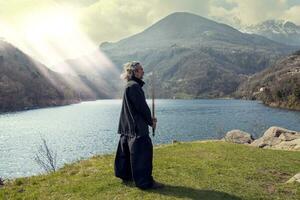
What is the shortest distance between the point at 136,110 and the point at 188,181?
3762mm

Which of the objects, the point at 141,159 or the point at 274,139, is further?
the point at 274,139

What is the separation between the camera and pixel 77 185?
15734 mm

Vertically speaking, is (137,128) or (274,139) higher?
(137,128)

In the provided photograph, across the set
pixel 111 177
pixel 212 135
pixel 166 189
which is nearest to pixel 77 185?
pixel 111 177

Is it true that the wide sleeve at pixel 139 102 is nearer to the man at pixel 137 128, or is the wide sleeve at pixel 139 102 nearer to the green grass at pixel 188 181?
the man at pixel 137 128

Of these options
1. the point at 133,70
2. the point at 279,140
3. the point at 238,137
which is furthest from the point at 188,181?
the point at 238,137

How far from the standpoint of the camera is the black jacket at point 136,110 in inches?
571

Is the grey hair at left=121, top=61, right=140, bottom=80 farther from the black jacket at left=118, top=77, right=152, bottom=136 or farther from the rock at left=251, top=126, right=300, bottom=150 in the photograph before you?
the rock at left=251, top=126, right=300, bottom=150

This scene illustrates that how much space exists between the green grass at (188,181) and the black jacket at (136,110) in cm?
232

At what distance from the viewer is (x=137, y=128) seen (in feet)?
47.8

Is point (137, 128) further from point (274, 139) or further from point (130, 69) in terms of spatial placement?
point (274, 139)

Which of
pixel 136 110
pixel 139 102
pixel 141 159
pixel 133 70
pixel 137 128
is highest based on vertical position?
pixel 133 70

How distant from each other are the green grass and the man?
63 cm

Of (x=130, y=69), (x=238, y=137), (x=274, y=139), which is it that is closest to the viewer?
(x=130, y=69)
